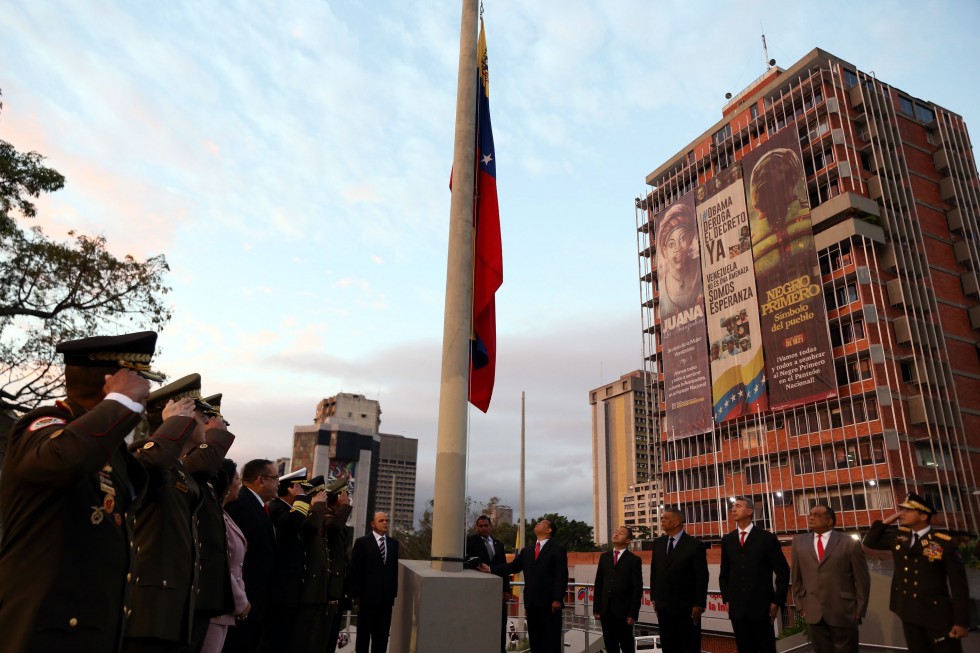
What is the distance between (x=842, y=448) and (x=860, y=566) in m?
42.3

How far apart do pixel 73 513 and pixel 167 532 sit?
97 centimetres

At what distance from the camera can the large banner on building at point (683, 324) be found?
1994 inches

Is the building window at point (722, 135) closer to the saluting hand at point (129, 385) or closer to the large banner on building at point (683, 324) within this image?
the large banner on building at point (683, 324)

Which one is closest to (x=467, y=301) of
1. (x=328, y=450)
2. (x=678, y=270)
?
(x=678, y=270)

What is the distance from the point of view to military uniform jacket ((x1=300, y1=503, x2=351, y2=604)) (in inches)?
239

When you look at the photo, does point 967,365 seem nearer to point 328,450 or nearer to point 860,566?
point 860,566

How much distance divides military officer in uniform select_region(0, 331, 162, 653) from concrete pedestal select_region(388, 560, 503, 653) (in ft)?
8.36

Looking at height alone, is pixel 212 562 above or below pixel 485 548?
below

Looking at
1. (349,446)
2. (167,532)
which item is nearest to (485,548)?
(167,532)

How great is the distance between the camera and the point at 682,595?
23.6 ft

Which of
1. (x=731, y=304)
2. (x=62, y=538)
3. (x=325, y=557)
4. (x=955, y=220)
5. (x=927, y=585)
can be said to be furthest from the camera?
(x=955, y=220)

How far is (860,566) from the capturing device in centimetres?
651

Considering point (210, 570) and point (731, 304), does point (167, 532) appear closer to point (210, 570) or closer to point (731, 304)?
point (210, 570)

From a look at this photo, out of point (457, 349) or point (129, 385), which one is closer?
point (129, 385)
